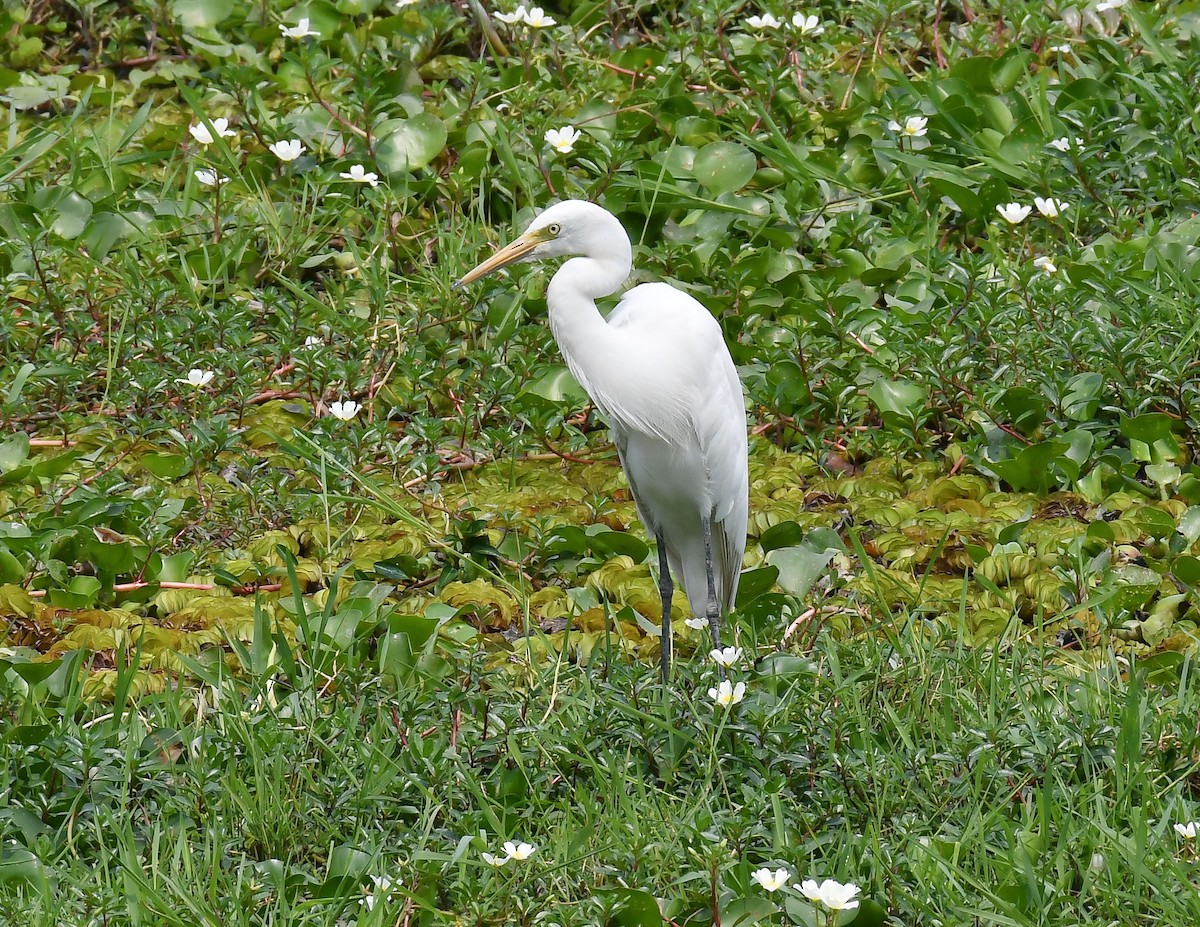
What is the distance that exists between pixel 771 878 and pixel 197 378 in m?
2.11

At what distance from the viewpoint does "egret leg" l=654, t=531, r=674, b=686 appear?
115 inches

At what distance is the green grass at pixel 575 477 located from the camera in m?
2.39

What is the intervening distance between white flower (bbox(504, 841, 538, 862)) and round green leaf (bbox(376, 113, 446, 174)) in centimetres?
277

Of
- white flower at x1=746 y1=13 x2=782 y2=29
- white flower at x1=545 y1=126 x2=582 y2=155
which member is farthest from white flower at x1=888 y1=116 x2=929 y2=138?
white flower at x1=545 y1=126 x2=582 y2=155

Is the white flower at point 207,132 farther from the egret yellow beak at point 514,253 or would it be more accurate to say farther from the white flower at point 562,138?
the egret yellow beak at point 514,253

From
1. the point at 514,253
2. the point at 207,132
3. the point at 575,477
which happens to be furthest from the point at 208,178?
the point at 514,253

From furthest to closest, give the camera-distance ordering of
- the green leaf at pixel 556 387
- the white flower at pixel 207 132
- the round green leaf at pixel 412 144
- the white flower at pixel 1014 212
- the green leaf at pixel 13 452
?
the round green leaf at pixel 412 144, the white flower at pixel 207 132, the white flower at pixel 1014 212, the green leaf at pixel 556 387, the green leaf at pixel 13 452

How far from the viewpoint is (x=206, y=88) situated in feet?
16.8

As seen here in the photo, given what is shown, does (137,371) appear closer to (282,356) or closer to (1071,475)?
(282,356)

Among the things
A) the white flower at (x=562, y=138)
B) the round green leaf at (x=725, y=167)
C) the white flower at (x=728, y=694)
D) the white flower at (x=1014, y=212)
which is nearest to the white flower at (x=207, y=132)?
the white flower at (x=562, y=138)

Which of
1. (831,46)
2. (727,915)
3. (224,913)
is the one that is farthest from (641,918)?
(831,46)

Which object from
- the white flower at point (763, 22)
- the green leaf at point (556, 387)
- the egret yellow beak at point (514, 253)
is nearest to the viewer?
the egret yellow beak at point (514, 253)

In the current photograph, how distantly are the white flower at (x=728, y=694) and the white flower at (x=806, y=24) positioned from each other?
2992 millimetres

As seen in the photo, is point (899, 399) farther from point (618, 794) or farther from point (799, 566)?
point (618, 794)
